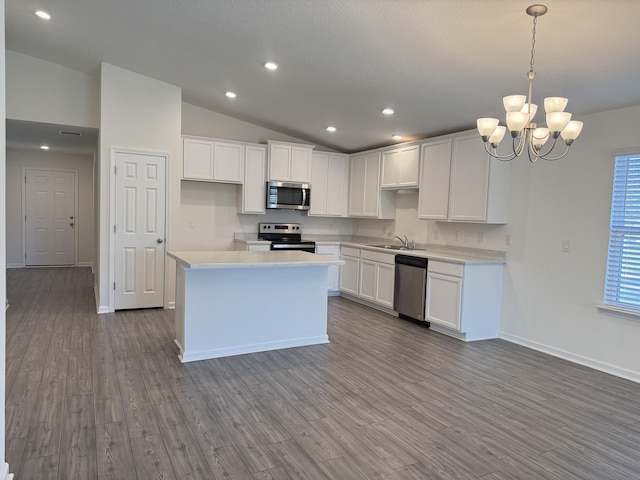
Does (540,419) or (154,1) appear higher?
(154,1)

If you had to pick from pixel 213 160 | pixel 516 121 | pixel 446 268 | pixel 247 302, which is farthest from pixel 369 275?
pixel 516 121

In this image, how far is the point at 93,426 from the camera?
2.59m

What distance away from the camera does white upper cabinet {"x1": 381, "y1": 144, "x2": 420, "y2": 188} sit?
18.7 ft

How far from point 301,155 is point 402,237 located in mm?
2001

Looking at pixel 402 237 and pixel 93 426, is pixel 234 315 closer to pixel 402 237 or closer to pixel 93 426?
pixel 93 426

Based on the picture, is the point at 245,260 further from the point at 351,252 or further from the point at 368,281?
the point at 351,252

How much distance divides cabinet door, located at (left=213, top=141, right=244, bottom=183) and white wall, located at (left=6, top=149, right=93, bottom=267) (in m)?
4.71

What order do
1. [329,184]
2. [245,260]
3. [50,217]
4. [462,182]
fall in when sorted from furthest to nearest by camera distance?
[50,217]
[329,184]
[462,182]
[245,260]

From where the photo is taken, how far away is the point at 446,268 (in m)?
4.77

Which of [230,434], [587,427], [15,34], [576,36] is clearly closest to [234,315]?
[230,434]

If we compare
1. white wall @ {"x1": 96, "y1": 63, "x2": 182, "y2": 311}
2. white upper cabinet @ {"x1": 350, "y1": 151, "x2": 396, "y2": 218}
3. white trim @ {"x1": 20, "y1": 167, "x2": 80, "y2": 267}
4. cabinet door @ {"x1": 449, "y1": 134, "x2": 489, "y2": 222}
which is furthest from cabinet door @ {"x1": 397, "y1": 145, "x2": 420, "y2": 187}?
white trim @ {"x1": 20, "y1": 167, "x2": 80, "y2": 267}

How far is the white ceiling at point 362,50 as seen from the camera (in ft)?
9.25

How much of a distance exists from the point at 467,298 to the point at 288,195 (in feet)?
10.4

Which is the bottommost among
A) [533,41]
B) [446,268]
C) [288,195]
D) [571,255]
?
[446,268]
